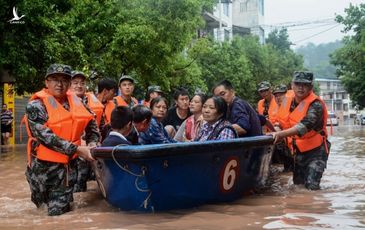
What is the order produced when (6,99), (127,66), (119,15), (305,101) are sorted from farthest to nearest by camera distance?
(6,99) < (127,66) < (119,15) < (305,101)

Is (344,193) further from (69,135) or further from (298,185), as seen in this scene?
(69,135)

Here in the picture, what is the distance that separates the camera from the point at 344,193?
6609 mm

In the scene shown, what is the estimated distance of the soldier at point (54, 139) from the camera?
5.15 meters

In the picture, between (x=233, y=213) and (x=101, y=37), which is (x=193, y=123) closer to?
(x=233, y=213)

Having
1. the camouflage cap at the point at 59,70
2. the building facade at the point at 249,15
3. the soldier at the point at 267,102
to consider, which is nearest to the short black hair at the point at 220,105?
the camouflage cap at the point at 59,70

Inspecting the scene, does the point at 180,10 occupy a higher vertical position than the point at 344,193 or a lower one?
higher

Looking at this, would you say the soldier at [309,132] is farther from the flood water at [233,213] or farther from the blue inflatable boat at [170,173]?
the blue inflatable boat at [170,173]

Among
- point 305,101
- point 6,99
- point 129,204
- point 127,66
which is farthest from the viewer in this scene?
point 6,99

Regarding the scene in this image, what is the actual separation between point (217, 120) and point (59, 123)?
1.69 meters

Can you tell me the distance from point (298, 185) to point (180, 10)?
13094mm

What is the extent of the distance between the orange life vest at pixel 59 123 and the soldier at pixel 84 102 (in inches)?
52.3

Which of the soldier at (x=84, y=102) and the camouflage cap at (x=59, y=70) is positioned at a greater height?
the camouflage cap at (x=59, y=70)

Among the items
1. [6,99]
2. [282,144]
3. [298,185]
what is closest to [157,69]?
[6,99]

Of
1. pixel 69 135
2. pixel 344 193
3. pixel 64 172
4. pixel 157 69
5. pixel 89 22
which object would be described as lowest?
pixel 344 193
